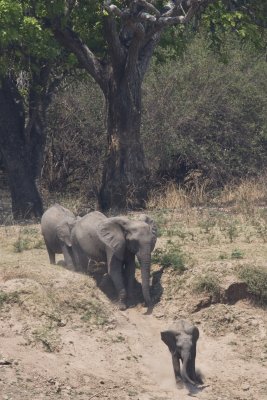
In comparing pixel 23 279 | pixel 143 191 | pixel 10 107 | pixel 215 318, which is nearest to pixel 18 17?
pixel 10 107

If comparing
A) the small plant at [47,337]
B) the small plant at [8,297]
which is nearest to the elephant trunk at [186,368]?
the small plant at [47,337]

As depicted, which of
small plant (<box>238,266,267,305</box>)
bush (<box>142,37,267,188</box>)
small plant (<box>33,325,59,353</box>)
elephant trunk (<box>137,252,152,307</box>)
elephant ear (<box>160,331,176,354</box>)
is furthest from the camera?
bush (<box>142,37,267,188</box>)

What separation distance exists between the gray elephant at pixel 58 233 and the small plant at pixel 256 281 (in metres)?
2.82

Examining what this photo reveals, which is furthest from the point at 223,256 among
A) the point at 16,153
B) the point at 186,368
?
the point at 16,153

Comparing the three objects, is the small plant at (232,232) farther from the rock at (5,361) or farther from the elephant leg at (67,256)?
the rock at (5,361)

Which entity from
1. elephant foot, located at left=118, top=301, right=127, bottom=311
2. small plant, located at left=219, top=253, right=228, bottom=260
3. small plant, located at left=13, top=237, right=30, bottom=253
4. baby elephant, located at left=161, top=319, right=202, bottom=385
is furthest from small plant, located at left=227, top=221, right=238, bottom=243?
baby elephant, located at left=161, top=319, right=202, bottom=385

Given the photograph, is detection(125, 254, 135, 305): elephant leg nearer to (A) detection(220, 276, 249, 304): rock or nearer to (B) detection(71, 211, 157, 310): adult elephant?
(B) detection(71, 211, 157, 310): adult elephant

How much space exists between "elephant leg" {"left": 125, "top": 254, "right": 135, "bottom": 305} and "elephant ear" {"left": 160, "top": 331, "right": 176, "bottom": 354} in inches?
83.1

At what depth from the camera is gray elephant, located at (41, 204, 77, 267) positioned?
1506 cm

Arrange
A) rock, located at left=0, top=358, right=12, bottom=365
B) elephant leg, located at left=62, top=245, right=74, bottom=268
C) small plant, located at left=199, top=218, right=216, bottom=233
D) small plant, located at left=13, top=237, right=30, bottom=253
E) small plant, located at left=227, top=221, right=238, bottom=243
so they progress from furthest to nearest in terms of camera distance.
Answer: small plant, located at left=199, top=218, right=216, bottom=233 < small plant, located at left=13, top=237, right=30, bottom=253 < small plant, located at left=227, top=221, right=238, bottom=243 < elephant leg, located at left=62, top=245, right=74, bottom=268 < rock, located at left=0, top=358, right=12, bottom=365

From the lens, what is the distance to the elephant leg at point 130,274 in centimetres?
1395

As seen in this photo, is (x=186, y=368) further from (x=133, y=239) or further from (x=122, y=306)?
(x=133, y=239)

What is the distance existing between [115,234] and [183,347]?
9.08 ft

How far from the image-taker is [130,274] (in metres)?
14.1
